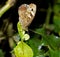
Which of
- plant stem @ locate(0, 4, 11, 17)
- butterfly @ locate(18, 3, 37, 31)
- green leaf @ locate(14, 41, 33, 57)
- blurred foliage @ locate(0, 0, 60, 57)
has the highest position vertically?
plant stem @ locate(0, 4, 11, 17)

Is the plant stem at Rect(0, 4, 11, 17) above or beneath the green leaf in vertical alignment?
above

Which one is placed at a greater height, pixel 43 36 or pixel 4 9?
pixel 4 9

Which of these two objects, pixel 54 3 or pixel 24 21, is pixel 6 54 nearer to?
pixel 24 21

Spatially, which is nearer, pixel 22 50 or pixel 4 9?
pixel 22 50

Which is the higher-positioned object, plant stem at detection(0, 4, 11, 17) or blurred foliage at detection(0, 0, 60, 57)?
plant stem at detection(0, 4, 11, 17)

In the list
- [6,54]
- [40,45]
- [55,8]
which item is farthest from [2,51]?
[55,8]

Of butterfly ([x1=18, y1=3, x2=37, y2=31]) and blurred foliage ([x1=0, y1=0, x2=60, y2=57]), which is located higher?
butterfly ([x1=18, y1=3, x2=37, y2=31])

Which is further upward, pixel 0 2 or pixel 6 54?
pixel 0 2

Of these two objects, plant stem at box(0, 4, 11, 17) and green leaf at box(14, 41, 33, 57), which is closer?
green leaf at box(14, 41, 33, 57)
